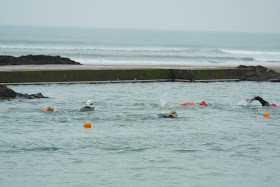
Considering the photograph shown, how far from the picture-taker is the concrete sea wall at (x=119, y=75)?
34.4 meters

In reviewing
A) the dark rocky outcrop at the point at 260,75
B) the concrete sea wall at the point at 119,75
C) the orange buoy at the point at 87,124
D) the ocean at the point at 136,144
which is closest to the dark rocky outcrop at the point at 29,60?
the concrete sea wall at the point at 119,75

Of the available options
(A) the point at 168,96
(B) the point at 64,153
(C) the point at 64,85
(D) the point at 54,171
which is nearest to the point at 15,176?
(D) the point at 54,171

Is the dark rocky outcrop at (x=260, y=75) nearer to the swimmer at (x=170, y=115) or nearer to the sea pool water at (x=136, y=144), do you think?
the sea pool water at (x=136, y=144)

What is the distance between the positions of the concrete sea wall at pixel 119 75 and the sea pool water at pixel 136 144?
6.21m

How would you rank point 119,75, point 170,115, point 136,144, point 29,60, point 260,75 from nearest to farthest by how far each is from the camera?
1. point 136,144
2. point 170,115
3. point 119,75
4. point 260,75
5. point 29,60

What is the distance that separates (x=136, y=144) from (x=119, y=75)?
20.6m

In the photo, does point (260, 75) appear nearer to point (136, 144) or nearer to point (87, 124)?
point (87, 124)

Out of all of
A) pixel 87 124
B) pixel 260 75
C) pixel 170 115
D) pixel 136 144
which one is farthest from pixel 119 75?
pixel 136 144

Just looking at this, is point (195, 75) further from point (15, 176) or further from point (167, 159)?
point (15, 176)

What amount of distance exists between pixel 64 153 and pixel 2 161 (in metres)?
2.05

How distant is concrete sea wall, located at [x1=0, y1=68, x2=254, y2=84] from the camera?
3444 centimetres

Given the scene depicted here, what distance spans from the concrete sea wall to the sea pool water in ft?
20.4

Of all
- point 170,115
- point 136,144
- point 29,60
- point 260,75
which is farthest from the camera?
point 29,60

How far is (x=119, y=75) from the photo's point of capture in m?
38.0
